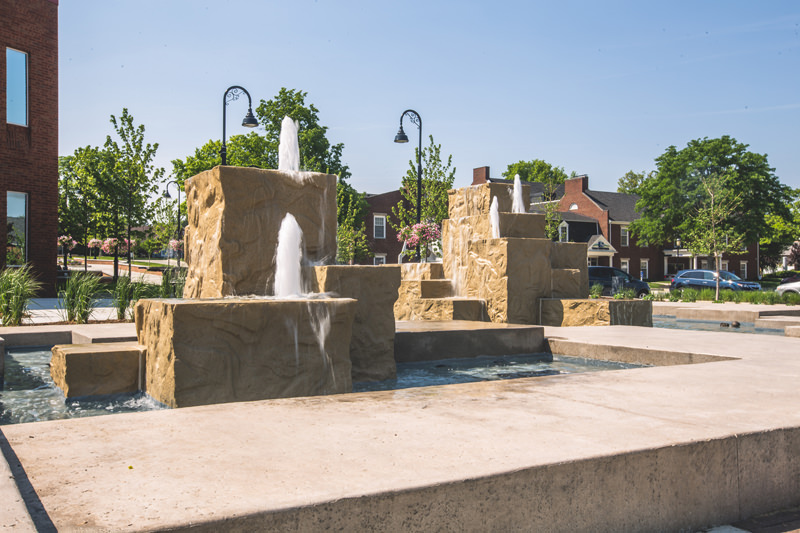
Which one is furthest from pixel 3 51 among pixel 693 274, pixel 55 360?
pixel 693 274

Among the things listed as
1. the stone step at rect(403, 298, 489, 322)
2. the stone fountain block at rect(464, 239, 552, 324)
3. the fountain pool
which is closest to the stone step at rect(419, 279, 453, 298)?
the stone step at rect(403, 298, 489, 322)

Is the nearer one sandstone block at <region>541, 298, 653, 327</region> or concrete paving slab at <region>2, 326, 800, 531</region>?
concrete paving slab at <region>2, 326, 800, 531</region>

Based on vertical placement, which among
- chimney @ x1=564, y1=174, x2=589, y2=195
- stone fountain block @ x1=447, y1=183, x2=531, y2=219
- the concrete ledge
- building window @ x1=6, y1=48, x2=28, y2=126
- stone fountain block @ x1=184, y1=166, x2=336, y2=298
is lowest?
the concrete ledge

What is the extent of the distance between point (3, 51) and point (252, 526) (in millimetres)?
21949

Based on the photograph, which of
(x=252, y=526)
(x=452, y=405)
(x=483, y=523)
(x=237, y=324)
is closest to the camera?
(x=252, y=526)

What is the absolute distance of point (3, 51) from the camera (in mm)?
19328

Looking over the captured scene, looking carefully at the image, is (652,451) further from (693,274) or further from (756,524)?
(693,274)

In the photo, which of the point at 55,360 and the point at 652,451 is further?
the point at 55,360

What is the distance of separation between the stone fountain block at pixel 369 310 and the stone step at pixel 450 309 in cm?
462

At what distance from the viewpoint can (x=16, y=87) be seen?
19.9 meters

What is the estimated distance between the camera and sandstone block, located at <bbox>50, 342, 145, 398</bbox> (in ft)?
18.6

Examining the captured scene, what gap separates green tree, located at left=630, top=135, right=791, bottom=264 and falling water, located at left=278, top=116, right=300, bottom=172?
3962 centimetres

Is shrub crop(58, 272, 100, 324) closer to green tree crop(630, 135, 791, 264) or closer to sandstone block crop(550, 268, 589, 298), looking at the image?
sandstone block crop(550, 268, 589, 298)

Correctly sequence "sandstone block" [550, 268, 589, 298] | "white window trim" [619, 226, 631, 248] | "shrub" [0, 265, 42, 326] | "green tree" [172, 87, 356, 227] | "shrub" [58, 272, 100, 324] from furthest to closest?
"white window trim" [619, 226, 631, 248], "green tree" [172, 87, 356, 227], "sandstone block" [550, 268, 589, 298], "shrub" [58, 272, 100, 324], "shrub" [0, 265, 42, 326]
